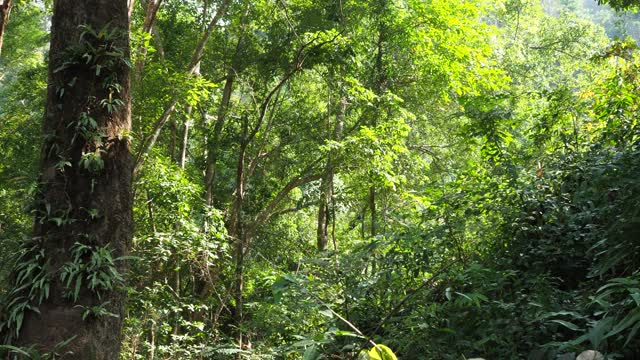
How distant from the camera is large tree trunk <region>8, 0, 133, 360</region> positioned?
2.90 meters

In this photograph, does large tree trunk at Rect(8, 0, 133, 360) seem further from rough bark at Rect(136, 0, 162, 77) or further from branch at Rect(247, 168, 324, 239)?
branch at Rect(247, 168, 324, 239)

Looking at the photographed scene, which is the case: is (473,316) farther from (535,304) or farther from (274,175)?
(274,175)

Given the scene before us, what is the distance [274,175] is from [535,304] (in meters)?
9.97

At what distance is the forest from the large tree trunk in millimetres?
10

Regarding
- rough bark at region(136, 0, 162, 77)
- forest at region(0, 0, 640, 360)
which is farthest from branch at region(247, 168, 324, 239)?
rough bark at region(136, 0, 162, 77)

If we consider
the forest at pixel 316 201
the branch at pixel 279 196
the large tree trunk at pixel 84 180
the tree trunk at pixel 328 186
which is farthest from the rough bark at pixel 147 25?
the branch at pixel 279 196

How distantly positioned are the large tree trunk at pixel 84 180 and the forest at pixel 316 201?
0.01 m

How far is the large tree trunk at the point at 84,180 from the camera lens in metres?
2.90

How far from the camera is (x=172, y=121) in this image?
10219 millimetres

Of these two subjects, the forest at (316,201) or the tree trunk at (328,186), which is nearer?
the forest at (316,201)

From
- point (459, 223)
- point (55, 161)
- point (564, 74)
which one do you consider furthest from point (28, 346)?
point (564, 74)

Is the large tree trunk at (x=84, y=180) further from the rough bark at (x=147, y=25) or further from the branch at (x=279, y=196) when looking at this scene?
the branch at (x=279, y=196)

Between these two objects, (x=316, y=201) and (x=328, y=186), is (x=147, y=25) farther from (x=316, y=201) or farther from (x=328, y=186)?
(x=316, y=201)

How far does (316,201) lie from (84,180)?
9166 mm
